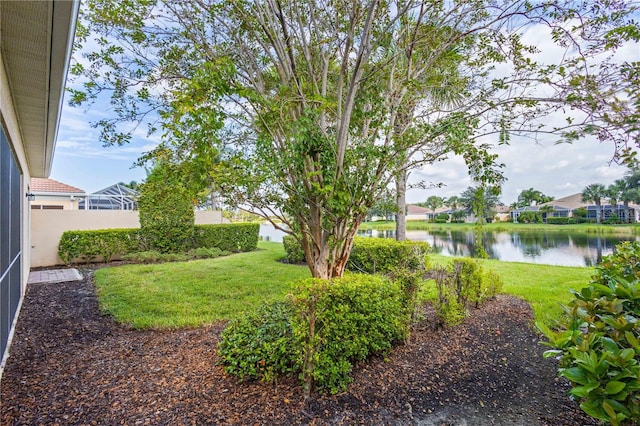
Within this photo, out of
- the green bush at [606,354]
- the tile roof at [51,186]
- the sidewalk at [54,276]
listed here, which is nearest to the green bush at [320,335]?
the green bush at [606,354]

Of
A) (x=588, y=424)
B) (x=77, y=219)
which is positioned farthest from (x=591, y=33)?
(x=77, y=219)

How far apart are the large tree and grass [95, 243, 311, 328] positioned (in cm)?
140

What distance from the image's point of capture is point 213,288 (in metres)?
6.59

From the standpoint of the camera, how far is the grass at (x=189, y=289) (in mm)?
4875

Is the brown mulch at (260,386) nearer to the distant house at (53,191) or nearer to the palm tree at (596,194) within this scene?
the distant house at (53,191)

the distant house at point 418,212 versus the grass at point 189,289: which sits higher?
the distant house at point 418,212

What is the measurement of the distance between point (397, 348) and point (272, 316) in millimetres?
1448

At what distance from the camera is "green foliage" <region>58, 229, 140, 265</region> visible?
9797 millimetres

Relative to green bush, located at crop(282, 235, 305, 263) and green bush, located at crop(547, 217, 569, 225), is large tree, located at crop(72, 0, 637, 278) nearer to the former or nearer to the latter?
green bush, located at crop(282, 235, 305, 263)

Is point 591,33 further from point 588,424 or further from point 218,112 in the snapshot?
point 218,112

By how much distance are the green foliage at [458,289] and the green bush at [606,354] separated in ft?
7.57

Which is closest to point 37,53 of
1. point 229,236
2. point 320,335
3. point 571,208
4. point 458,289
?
point 320,335

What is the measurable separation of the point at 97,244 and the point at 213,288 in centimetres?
619

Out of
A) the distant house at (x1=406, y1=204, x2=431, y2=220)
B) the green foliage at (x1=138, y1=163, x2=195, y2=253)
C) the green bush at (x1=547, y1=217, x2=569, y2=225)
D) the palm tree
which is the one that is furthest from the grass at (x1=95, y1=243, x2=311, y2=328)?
the distant house at (x1=406, y1=204, x2=431, y2=220)
